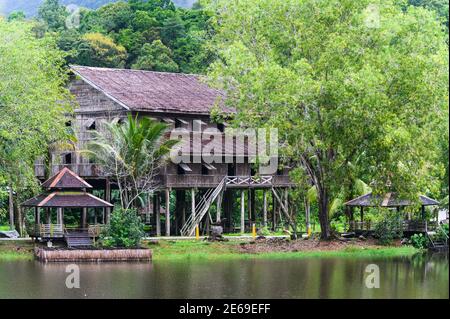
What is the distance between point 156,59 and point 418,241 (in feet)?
98.2

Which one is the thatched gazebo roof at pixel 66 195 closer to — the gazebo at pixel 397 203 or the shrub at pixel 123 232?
the shrub at pixel 123 232

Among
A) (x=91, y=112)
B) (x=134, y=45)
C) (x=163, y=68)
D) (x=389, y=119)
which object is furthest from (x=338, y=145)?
(x=134, y=45)

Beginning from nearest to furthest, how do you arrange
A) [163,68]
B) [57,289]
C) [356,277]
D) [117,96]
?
[57,289]
[356,277]
[117,96]
[163,68]

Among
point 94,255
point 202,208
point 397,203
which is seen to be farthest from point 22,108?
point 397,203

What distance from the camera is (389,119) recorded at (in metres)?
43.6

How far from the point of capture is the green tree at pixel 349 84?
142 ft

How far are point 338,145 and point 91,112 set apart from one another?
578 inches

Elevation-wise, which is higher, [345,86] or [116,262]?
[345,86]

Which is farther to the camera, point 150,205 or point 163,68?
point 163,68

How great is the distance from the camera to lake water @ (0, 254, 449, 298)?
31.8 m

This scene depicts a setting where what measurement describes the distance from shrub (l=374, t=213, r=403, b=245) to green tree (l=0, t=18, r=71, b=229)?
624 inches

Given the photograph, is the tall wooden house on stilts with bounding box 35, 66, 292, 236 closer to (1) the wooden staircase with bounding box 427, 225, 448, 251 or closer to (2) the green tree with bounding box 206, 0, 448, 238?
(2) the green tree with bounding box 206, 0, 448, 238

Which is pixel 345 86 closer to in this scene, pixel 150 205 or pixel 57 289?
pixel 57 289
